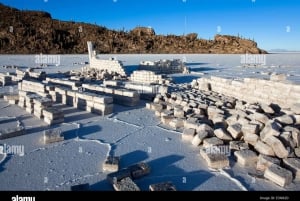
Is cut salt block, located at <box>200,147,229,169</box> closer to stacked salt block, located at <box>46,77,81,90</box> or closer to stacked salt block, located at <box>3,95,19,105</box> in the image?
stacked salt block, located at <box>3,95,19,105</box>

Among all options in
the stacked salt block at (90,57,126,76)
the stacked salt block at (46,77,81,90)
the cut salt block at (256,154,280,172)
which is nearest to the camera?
the cut salt block at (256,154,280,172)

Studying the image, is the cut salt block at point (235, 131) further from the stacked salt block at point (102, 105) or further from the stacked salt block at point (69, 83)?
the stacked salt block at point (69, 83)

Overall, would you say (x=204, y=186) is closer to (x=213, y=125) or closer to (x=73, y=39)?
(x=213, y=125)

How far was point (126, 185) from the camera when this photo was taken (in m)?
3.99

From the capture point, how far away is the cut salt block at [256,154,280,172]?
4.59 meters

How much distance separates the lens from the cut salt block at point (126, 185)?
3.91m

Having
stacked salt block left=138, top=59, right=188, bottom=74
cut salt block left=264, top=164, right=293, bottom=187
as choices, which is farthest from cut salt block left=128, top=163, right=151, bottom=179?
stacked salt block left=138, top=59, right=188, bottom=74

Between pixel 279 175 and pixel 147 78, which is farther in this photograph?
pixel 147 78

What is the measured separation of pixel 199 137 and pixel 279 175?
1.81 m

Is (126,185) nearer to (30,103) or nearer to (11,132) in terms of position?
(11,132)

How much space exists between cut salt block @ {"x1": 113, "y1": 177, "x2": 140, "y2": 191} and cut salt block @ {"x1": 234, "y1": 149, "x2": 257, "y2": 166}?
204 cm

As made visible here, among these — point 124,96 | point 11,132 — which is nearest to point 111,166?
point 11,132

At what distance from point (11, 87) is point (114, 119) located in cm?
760
